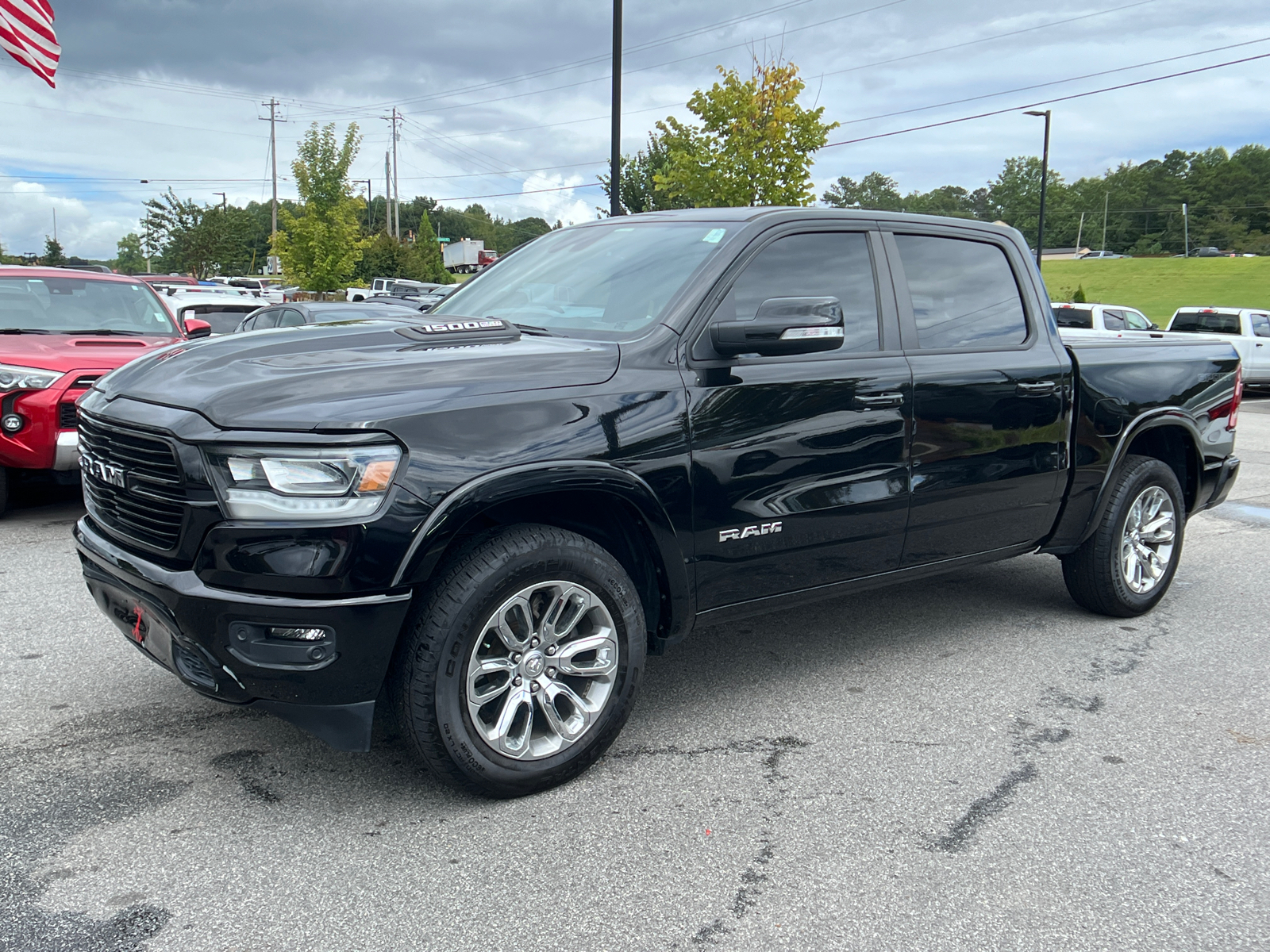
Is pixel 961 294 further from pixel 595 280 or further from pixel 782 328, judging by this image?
pixel 595 280

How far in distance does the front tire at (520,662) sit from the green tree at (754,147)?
677 inches

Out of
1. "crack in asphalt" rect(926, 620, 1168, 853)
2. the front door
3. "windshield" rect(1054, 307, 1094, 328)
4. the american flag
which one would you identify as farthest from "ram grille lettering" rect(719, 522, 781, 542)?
"windshield" rect(1054, 307, 1094, 328)

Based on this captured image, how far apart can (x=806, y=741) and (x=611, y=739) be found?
0.74m

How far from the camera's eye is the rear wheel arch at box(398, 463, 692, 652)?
289 cm

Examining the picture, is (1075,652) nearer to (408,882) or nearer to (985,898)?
(985,898)

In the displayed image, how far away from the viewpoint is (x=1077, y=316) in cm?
1938

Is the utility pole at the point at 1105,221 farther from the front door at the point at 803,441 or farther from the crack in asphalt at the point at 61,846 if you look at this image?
the crack in asphalt at the point at 61,846

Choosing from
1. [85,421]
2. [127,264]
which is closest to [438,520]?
[85,421]

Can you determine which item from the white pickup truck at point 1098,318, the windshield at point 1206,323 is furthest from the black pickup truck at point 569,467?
the windshield at point 1206,323

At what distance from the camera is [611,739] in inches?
134

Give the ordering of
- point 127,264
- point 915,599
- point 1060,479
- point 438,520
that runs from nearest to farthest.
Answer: point 438,520
point 1060,479
point 915,599
point 127,264

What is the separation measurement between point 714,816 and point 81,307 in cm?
698

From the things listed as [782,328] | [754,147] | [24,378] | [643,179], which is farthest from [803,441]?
[643,179]

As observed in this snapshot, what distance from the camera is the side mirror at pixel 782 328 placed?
10.9 feet
